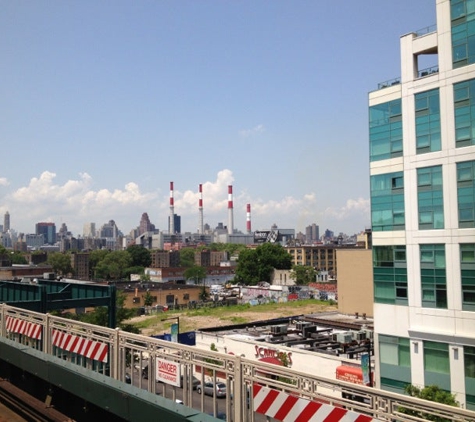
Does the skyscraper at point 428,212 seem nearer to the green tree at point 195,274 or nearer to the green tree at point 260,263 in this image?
the green tree at point 260,263

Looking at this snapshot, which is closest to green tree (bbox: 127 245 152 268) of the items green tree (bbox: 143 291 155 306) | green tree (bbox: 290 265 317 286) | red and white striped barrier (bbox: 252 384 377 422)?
green tree (bbox: 290 265 317 286)

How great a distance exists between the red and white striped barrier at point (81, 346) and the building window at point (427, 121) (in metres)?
19.2

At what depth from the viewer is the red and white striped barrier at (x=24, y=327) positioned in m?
12.6

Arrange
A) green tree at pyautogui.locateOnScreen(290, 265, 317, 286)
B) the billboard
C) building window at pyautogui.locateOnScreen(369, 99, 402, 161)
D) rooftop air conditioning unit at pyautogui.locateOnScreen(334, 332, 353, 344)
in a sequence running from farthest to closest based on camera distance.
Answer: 1. green tree at pyautogui.locateOnScreen(290, 265, 317, 286)
2. rooftop air conditioning unit at pyautogui.locateOnScreen(334, 332, 353, 344)
3. building window at pyautogui.locateOnScreen(369, 99, 402, 161)
4. the billboard

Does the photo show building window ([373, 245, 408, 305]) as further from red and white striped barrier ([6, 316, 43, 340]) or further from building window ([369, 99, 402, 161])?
red and white striped barrier ([6, 316, 43, 340])

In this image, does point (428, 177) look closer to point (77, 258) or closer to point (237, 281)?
point (237, 281)

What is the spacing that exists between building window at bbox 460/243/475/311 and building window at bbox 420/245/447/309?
35.4 inches

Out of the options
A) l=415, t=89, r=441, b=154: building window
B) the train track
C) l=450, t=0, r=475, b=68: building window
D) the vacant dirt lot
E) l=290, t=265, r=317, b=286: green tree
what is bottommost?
the vacant dirt lot

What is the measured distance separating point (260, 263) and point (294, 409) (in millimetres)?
119859

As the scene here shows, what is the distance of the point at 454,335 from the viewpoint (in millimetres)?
23016

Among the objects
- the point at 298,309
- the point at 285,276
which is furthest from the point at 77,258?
the point at 298,309

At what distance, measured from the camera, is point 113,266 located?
155 metres

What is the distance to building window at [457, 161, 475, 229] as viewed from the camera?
893 inches

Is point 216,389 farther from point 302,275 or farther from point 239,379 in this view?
point 302,275
